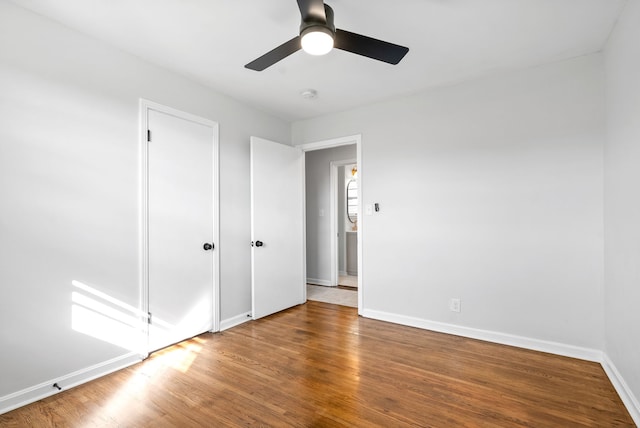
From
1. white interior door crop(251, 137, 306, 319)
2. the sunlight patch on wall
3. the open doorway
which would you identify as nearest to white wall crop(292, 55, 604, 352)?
white interior door crop(251, 137, 306, 319)

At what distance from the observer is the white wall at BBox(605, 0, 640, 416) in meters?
1.80

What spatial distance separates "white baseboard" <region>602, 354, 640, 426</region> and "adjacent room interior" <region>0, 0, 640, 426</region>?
0.08 feet

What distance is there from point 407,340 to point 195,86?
3.28m

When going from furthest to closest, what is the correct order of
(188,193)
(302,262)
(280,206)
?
1. (302,262)
2. (280,206)
3. (188,193)

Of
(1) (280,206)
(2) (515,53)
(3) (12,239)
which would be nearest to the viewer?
(3) (12,239)

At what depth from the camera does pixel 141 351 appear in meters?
2.54

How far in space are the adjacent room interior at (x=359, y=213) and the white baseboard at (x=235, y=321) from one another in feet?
0.10

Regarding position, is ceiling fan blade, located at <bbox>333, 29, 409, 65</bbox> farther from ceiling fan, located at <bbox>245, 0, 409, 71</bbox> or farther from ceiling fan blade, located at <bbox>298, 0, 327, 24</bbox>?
ceiling fan blade, located at <bbox>298, 0, 327, 24</bbox>

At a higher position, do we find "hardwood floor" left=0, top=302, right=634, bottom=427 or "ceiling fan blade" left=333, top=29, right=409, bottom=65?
"ceiling fan blade" left=333, top=29, right=409, bottom=65

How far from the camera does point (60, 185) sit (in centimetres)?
210

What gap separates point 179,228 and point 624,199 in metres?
3.46

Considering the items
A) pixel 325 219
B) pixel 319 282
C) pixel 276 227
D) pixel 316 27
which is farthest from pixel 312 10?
pixel 319 282

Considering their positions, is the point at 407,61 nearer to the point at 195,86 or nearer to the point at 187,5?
the point at 187,5

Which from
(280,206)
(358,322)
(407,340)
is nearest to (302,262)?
(280,206)
